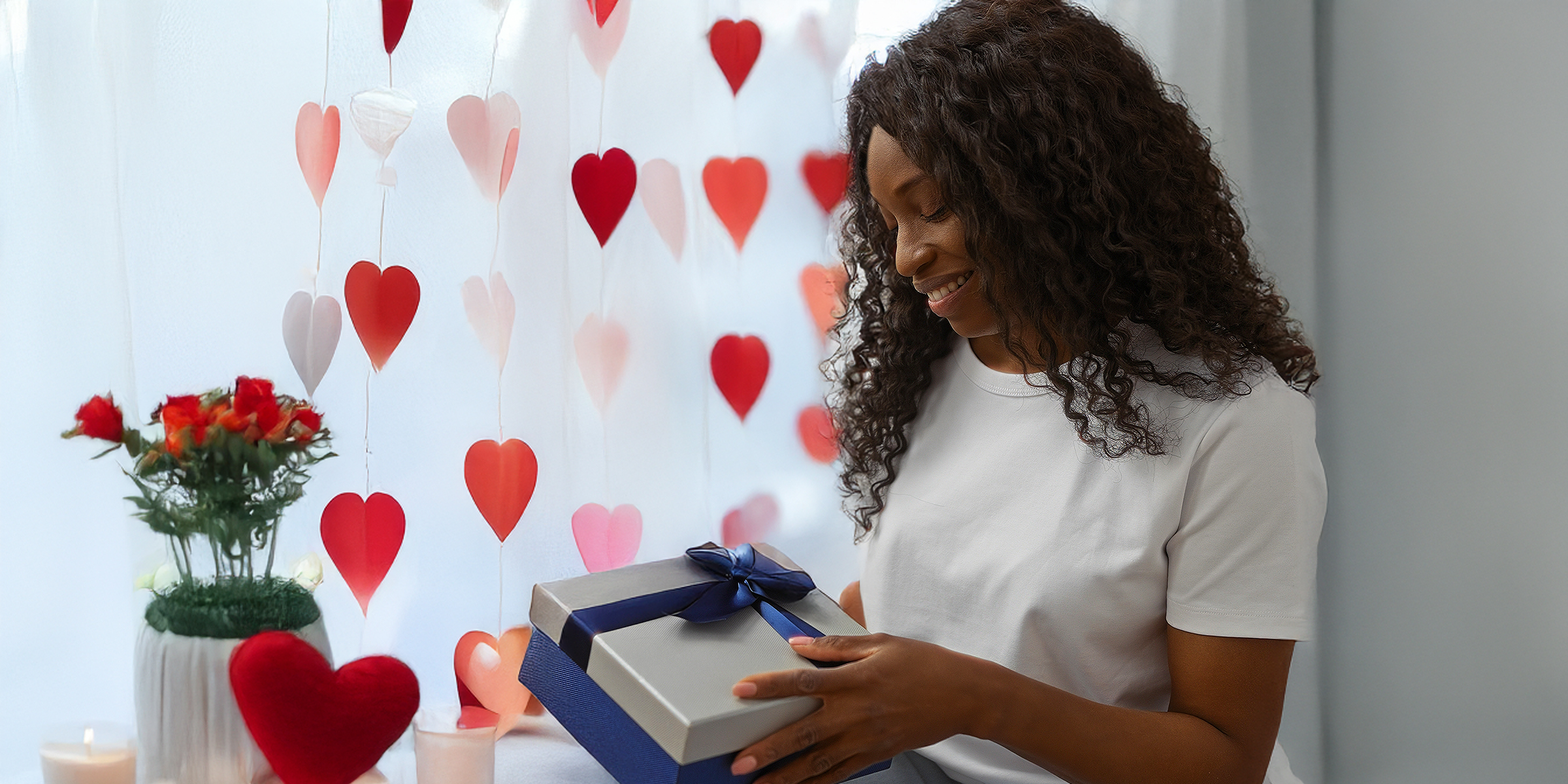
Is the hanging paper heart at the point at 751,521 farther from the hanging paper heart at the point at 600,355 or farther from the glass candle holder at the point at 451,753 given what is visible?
the glass candle holder at the point at 451,753

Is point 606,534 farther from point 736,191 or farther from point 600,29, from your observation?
point 600,29

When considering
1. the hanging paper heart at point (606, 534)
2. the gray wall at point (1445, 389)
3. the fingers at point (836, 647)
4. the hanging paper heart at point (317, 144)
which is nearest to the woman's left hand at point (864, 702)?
the fingers at point (836, 647)

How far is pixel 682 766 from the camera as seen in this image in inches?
26.7

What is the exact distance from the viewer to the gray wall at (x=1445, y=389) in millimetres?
1122

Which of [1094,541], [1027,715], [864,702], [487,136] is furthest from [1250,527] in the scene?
[487,136]

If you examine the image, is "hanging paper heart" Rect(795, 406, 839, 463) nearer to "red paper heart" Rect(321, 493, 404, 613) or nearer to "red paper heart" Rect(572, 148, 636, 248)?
"red paper heart" Rect(572, 148, 636, 248)

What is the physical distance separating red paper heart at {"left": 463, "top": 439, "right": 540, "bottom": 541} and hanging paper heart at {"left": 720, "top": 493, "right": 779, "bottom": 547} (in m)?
0.24

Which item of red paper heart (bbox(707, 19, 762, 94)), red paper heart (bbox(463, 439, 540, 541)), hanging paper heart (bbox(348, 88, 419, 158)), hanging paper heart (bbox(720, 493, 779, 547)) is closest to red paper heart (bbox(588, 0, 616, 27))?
red paper heart (bbox(707, 19, 762, 94))

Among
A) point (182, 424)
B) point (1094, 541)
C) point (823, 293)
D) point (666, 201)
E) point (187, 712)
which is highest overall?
point (666, 201)

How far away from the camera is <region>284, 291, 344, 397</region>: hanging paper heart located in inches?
39.0

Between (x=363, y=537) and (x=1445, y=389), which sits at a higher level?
(x=1445, y=389)

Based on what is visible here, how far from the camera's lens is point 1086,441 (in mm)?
873

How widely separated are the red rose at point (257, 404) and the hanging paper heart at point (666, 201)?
17.4 inches

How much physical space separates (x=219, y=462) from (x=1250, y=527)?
81 centimetres
